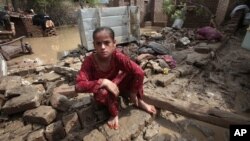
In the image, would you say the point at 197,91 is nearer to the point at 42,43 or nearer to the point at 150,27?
the point at 42,43

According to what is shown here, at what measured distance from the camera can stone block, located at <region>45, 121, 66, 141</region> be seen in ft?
9.02

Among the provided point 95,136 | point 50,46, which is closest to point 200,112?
point 95,136

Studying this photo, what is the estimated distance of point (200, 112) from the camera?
102 inches

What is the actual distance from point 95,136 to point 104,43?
1.22m

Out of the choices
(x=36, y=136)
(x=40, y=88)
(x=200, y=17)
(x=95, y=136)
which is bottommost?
(x=40, y=88)

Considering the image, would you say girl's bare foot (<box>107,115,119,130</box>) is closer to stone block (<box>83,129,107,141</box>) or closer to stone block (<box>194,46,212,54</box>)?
stone block (<box>83,129,107,141</box>)

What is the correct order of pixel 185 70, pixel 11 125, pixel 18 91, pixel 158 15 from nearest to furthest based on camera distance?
pixel 11 125
pixel 18 91
pixel 185 70
pixel 158 15

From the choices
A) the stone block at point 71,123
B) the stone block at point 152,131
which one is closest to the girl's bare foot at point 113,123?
the stone block at point 152,131

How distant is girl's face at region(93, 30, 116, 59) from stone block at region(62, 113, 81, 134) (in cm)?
115

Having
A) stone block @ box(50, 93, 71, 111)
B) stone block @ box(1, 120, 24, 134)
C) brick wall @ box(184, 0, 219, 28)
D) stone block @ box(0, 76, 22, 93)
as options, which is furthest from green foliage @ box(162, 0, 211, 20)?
stone block @ box(1, 120, 24, 134)

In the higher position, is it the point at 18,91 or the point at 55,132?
the point at 18,91

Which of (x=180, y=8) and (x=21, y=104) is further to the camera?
(x=180, y=8)

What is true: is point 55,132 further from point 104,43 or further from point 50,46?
point 50,46

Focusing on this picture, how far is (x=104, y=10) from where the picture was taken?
7.51 meters
